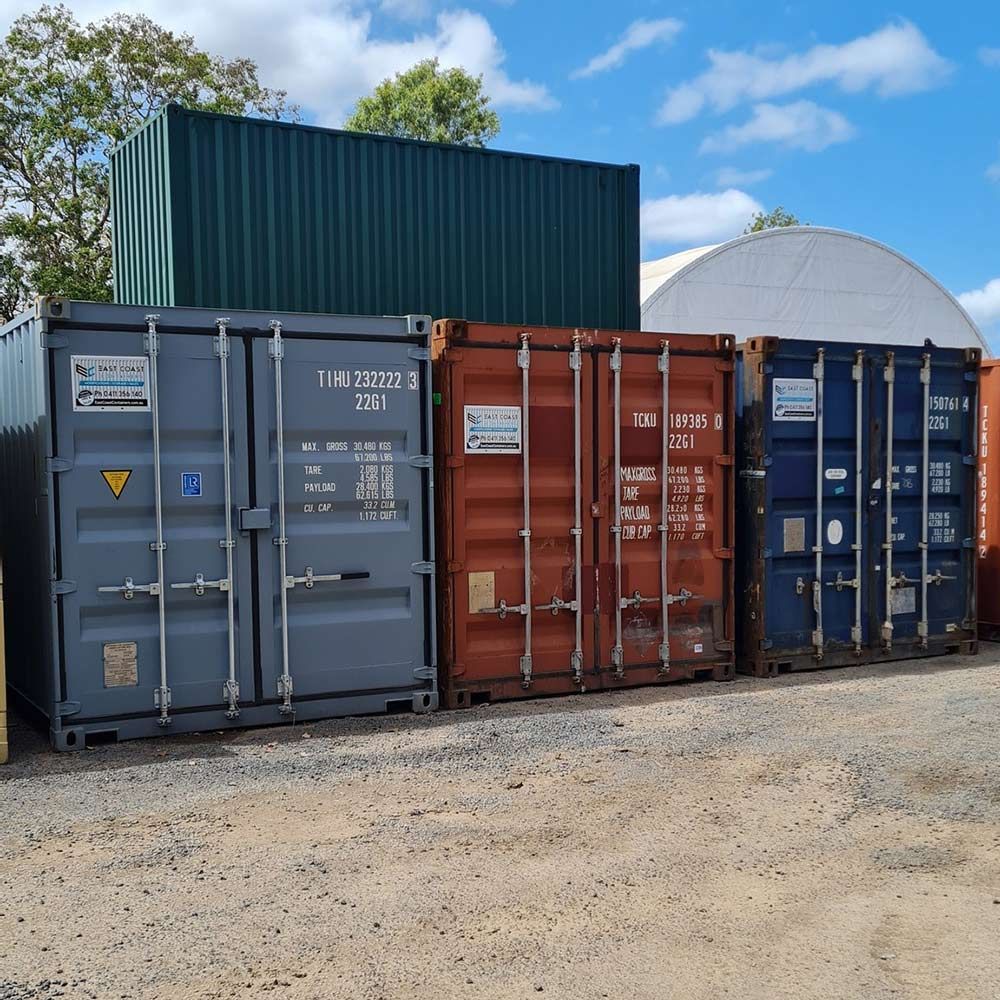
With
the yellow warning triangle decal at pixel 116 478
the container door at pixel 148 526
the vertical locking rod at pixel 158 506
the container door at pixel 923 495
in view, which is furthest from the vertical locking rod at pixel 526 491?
the container door at pixel 923 495

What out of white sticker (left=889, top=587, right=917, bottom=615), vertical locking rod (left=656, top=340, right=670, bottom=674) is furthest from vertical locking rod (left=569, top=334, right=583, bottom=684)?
white sticker (left=889, top=587, right=917, bottom=615)

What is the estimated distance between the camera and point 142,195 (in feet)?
29.8

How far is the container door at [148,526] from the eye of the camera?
21.3 ft

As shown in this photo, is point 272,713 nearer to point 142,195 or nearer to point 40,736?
point 40,736

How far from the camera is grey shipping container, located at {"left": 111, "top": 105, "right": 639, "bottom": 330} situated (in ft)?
28.1

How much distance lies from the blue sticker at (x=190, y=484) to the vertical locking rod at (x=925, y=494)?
6117 millimetres

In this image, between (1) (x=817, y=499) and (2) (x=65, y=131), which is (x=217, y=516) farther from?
(2) (x=65, y=131)

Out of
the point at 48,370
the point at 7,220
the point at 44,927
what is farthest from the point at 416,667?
the point at 7,220

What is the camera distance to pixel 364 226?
9141 millimetres

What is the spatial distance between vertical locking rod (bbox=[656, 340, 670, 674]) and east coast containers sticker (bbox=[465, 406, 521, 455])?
1204 millimetres

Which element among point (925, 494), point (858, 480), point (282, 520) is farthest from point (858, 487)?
point (282, 520)

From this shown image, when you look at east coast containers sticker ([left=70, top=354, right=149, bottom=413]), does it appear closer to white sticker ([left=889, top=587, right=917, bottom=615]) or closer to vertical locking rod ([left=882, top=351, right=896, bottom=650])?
vertical locking rod ([left=882, top=351, right=896, bottom=650])

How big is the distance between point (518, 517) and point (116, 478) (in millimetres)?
2793

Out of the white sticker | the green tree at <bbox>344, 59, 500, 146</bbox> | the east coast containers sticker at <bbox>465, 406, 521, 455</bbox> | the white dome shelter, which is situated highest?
the green tree at <bbox>344, 59, 500, 146</bbox>
